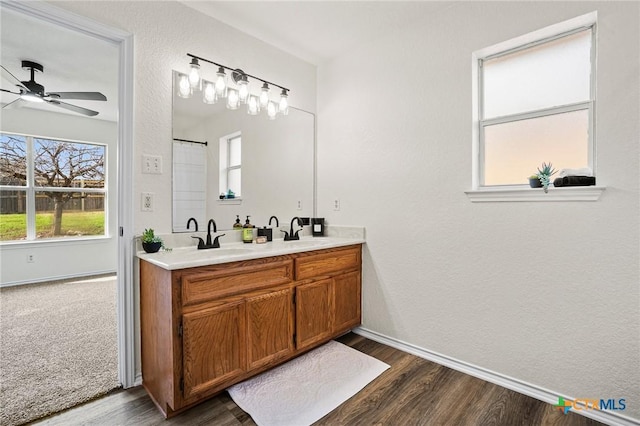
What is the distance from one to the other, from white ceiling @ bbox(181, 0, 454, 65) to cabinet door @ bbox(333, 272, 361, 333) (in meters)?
2.03

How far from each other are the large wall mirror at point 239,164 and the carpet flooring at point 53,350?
112 cm

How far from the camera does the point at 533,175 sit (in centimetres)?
188

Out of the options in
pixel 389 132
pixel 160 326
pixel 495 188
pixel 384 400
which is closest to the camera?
pixel 160 326

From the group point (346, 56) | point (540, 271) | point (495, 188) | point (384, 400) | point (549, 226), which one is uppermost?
point (346, 56)

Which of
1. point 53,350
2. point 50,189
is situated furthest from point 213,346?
point 50,189

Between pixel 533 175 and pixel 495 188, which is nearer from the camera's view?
pixel 533 175

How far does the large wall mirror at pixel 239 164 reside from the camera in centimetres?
218

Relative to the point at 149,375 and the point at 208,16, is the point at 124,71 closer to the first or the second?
the point at 208,16

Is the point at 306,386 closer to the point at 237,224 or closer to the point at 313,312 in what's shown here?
the point at 313,312

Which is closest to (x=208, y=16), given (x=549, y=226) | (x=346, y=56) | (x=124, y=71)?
(x=124, y=71)

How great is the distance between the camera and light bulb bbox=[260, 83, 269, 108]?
255cm

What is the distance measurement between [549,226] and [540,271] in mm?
279

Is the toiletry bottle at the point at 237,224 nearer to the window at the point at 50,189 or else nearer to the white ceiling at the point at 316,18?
the white ceiling at the point at 316,18

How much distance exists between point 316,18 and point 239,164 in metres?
1.28
